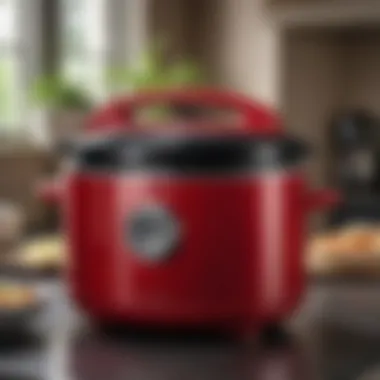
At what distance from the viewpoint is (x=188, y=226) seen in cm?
90

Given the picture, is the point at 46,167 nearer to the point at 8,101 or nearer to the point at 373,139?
the point at 8,101

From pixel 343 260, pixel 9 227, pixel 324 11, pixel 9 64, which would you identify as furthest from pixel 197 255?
pixel 324 11

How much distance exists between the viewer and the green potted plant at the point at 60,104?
336 centimetres

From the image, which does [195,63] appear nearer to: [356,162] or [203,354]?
[356,162]

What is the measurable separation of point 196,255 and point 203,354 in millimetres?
77

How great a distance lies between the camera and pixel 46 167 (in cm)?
353

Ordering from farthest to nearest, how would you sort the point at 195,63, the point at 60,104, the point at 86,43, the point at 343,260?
the point at 195,63 → the point at 86,43 → the point at 60,104 → the point at 343,260

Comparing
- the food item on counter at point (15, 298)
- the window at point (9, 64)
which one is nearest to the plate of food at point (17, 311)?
the food item on counter at point (15, 298)

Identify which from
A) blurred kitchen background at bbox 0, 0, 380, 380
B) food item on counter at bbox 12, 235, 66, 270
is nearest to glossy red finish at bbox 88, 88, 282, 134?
food item on counter at bbox 12, 235, 66, 270

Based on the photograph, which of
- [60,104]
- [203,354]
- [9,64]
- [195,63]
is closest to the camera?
[203,354]

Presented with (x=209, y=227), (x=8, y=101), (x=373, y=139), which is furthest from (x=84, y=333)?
(x=373, y=139)

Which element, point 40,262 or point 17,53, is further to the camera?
point 17,53

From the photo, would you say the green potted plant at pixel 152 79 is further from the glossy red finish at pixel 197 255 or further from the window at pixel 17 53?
the glossy red finish at pixel 197 255

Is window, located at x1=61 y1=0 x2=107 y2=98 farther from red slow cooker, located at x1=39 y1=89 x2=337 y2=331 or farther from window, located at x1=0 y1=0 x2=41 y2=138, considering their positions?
red slow cooker, located at x1=39 y1=89 x2=337 y2=331
